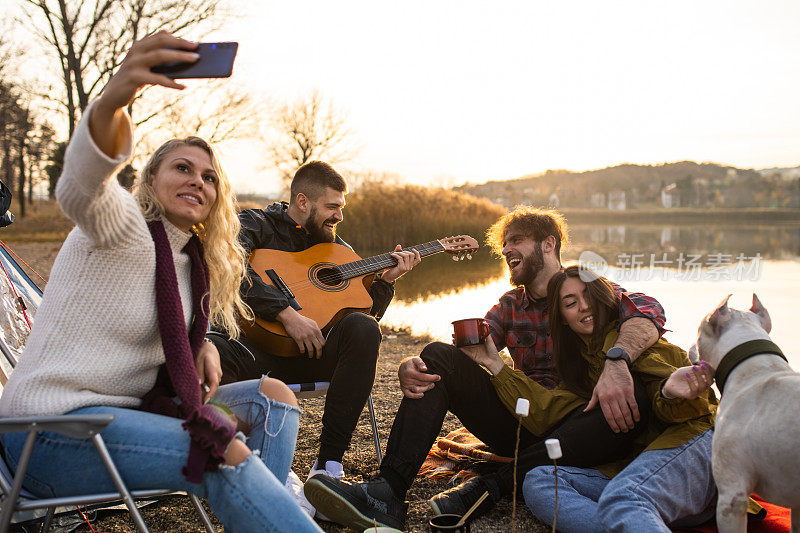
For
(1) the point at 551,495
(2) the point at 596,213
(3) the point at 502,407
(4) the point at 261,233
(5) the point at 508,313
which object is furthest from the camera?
(2) the point at 596,213

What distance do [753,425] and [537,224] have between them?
1.62 m

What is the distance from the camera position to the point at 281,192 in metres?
25.3

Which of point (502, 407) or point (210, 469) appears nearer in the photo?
point (210, 469)

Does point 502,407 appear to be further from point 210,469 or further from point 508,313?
point 210,469

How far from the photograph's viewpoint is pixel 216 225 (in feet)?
6.82

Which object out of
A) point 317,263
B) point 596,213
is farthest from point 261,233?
point 596,213

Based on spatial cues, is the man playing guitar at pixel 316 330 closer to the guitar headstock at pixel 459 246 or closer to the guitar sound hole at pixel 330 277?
the guitar sound hole at pixel 330 277

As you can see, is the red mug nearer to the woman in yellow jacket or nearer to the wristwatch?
the woman in yellow jacket

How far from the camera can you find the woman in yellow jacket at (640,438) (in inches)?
80.8

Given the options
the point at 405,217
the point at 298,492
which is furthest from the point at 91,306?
the point at 405,217

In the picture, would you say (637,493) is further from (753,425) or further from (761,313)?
(761,313)

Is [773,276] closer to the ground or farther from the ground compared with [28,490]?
closer to the ground

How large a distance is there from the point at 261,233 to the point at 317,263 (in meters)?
0.37

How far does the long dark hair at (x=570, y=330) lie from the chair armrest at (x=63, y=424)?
186cm
